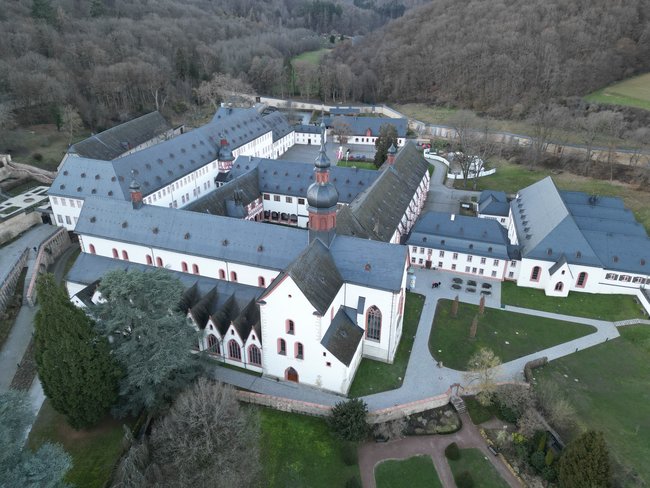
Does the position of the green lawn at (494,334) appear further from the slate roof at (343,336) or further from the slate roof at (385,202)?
the slate roof at (385,202)

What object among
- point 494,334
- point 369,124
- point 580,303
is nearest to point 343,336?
point 494,334

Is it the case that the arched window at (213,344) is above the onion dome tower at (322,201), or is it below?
below

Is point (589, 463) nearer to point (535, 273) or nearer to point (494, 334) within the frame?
point (494, 334)

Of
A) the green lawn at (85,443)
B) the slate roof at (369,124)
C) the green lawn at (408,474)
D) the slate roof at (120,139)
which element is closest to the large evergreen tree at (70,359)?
the green lawn at (85,443)

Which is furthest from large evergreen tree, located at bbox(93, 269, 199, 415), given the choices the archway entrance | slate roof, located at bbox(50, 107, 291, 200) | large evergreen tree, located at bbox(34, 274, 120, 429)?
slate roof, located at bbox(50, 107, 291, 200)

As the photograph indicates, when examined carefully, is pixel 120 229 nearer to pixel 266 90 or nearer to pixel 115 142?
pixel 115 142

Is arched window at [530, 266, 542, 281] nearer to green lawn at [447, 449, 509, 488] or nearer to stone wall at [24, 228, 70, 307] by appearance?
green lawn at [447, 449, 509, 488]
